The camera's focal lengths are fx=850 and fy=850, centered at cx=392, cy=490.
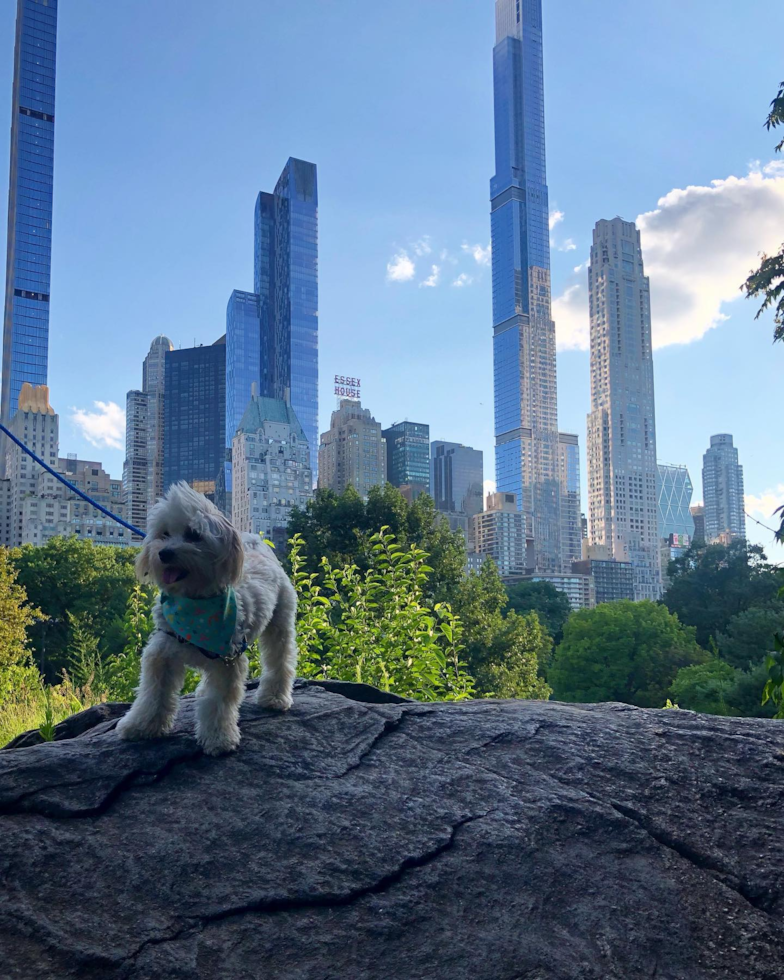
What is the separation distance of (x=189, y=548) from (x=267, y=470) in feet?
328

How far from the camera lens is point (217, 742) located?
14.0ft

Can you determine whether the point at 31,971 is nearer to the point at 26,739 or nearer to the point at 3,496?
the point at 26,739

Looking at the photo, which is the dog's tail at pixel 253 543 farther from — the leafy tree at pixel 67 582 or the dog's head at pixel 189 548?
the leafy tree at pixel 67 582

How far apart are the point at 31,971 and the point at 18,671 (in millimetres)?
15449

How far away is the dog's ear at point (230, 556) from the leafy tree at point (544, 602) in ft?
169

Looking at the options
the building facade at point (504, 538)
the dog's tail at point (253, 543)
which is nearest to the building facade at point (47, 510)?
the building facade at point (504, 538)

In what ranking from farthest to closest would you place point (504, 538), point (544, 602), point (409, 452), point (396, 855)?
1. point (409, 452)
2. point (504, 538)
3. point (544, 602)
4. point (396, 855)

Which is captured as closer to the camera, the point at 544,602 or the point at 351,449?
the point at 544,602

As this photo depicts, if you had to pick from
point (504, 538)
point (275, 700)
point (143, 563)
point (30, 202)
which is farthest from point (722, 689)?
point (30, 202)

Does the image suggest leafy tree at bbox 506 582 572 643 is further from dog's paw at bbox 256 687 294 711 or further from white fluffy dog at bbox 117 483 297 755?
white fluffy dog at bbox 117 483 297 755

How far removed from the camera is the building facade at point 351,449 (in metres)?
115

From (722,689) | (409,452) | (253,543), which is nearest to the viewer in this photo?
(253,543)

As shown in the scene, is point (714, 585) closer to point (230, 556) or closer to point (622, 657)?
point (622, 657)

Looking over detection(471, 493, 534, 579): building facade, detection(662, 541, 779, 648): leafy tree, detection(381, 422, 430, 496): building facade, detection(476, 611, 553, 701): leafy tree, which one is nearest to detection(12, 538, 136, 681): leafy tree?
detection(476, 611, 553, 701): leafy tree
